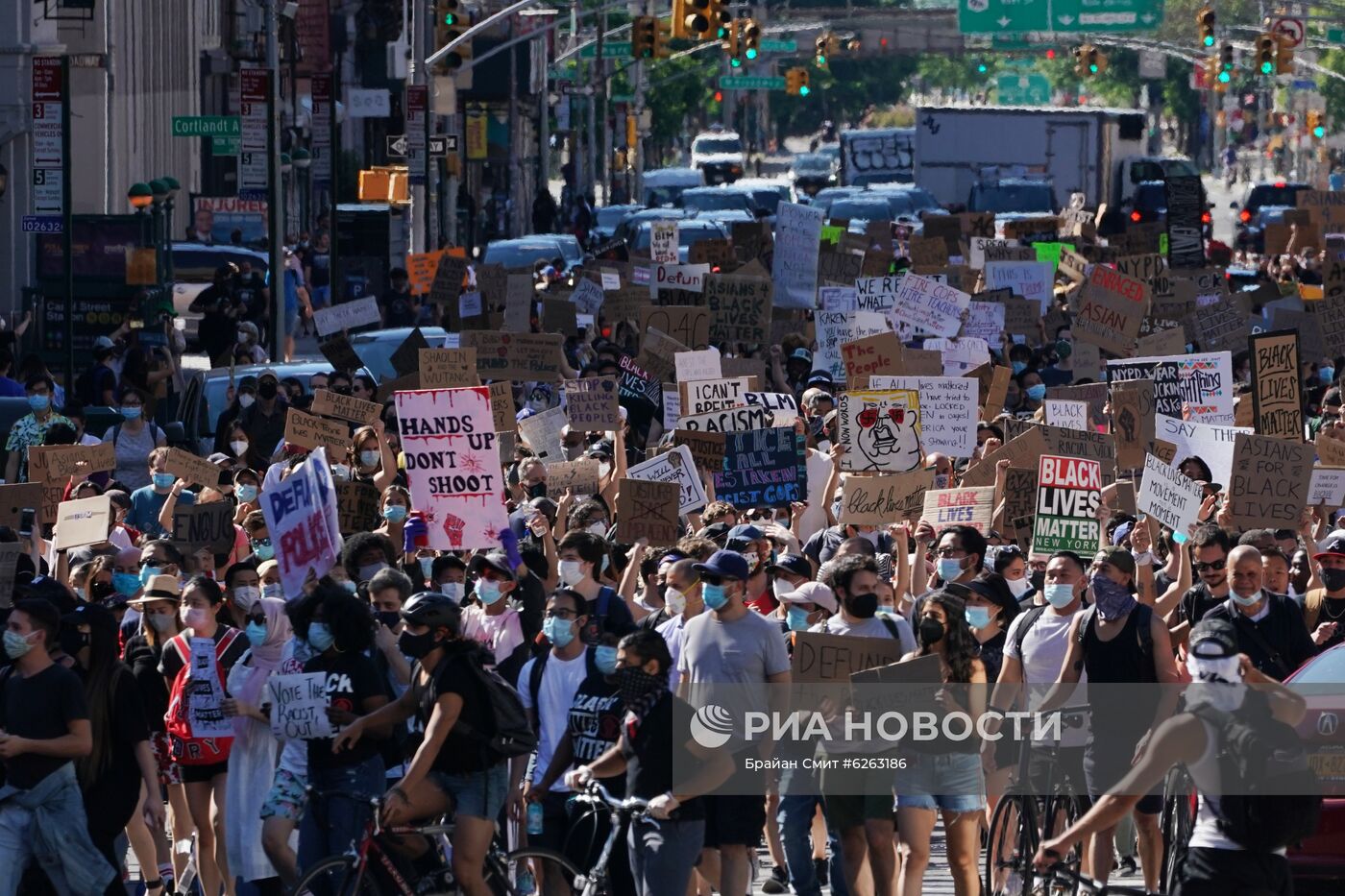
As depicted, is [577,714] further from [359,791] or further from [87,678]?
[87,678]

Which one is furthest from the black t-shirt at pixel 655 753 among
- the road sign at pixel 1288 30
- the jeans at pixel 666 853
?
the road sign at pixel 1288 30

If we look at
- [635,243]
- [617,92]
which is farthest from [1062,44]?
[635,243]

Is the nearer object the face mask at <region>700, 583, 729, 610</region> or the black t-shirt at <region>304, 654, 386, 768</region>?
the black t-shirt at <region>304, 654, 386, 768</region>

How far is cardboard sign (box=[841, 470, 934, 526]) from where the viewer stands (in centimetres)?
1352

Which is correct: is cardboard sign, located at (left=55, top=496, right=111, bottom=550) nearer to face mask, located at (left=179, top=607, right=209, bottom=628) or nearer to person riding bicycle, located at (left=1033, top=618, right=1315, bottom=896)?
face mask, located at (left=179, top=607, right=209, bottom=628)

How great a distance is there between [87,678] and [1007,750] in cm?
340

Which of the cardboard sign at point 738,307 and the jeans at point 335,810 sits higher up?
the cardboard sign at point 738,307

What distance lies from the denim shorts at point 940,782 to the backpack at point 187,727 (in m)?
2.47

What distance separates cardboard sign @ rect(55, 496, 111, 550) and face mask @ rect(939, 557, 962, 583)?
13.9 feet

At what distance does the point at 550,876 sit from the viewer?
9305 millimetres

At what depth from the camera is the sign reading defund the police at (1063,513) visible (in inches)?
504

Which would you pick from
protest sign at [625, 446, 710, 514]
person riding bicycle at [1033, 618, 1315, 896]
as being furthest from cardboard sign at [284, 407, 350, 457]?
person riding bicycle at [1033, 618, 1315, 896]

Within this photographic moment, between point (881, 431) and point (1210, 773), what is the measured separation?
7.96 meters

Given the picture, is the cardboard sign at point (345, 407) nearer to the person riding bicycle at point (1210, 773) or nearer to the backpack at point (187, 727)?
the backpack at point (187, 727)
